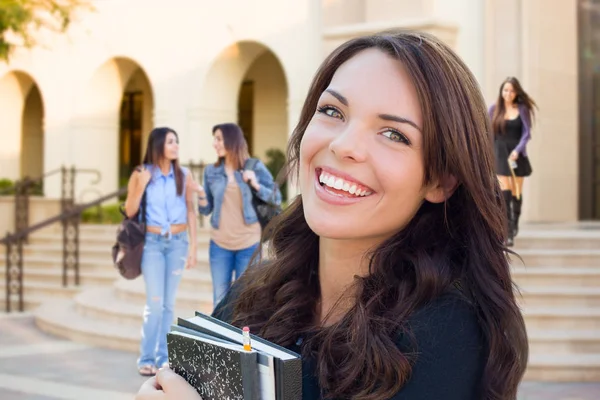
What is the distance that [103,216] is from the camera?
14.6 metres

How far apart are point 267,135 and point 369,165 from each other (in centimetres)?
1642

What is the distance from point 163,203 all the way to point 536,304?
3.70m

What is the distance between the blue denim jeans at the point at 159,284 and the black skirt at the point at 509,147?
3.71 meters

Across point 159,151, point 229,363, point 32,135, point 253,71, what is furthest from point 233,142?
point 32,135

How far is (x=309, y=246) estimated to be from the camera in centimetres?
194

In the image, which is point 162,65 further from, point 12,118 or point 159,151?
point 159,151

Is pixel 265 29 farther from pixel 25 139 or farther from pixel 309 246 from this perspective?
pixel 309 246

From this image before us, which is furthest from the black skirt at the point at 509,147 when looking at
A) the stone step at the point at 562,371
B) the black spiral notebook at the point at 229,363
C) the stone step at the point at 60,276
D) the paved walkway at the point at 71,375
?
the black spiral notebook at the point at 229,363

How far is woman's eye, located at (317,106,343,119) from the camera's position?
1.65 meters

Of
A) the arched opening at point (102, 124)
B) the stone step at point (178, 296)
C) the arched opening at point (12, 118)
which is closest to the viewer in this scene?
the stone step at point (178, 296)

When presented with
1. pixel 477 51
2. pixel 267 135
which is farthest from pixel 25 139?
pixel 477 51

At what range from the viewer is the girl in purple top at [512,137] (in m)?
8.53

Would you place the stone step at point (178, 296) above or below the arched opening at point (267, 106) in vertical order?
below

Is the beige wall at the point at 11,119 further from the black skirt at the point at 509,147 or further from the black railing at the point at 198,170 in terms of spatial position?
the black skirt at the point at 509,147
